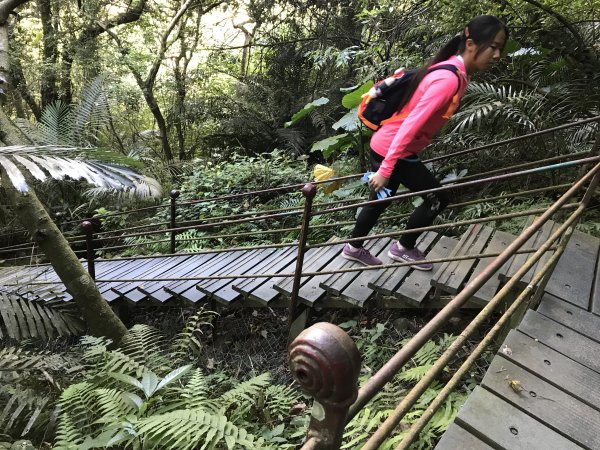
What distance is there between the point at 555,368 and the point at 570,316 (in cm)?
46

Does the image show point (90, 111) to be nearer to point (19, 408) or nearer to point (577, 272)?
point (19, 408)

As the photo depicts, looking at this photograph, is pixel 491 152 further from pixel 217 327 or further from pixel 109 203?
pixel 109 203

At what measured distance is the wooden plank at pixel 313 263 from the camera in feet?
10.2

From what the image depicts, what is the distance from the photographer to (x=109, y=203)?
7488mm

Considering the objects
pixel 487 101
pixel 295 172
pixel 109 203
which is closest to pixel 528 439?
pixel 487 101

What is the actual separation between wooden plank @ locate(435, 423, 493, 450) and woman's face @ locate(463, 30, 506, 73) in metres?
1.98

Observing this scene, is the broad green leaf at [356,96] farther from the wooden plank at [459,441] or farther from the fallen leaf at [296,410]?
the wooden plank at [459,441]

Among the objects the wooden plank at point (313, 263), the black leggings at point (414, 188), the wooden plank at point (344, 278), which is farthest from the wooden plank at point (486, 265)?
the wooden plank at point (313, 263)

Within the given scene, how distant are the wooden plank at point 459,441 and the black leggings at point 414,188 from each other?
160 centimetres

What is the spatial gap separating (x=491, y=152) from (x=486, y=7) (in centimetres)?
161

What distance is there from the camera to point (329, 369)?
23.1 inches

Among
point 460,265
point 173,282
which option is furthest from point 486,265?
point 173,282

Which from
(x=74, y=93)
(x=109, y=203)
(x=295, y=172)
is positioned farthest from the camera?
(x=74, y=93)

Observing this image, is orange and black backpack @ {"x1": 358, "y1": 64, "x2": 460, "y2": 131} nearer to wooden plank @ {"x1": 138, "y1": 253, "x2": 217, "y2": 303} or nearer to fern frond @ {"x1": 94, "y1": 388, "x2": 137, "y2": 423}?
fern frond @ {"x1": 94, "y1": 388, "x2": 137, "y2": 423}
